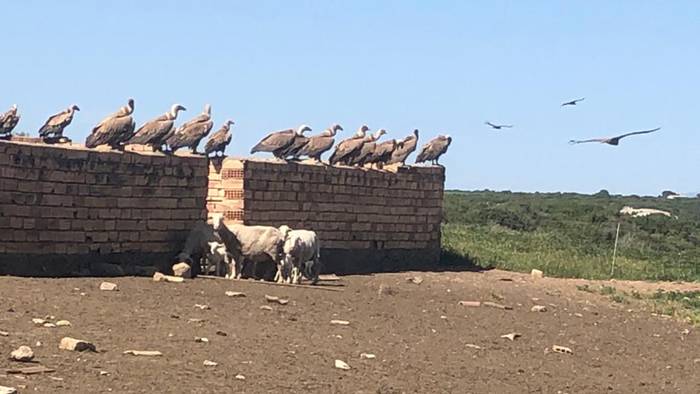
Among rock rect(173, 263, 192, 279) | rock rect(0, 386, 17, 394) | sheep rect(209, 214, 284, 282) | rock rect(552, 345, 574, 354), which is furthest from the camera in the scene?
sheep rect(209, 214, 284, 282)

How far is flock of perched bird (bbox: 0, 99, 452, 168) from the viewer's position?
764 inches

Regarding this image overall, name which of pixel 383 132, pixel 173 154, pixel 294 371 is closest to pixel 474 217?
pixel 383 132

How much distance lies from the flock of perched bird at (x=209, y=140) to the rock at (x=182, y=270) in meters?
2.07

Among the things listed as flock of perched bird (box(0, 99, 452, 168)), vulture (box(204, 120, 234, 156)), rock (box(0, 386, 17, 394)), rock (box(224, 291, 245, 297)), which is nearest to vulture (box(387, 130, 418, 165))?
flock of perched bird (box(0, 99, 452, 168))

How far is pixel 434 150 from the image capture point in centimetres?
2795

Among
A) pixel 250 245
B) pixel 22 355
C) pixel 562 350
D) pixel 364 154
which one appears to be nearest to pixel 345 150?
pixel 364 154

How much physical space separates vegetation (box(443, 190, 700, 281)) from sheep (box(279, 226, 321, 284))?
313 inches

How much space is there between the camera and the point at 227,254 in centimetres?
1989

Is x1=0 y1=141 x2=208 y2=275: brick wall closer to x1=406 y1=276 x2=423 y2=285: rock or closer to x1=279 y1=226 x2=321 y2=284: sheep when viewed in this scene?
x1=279 y1=226 x2=321 y2=284: sheep

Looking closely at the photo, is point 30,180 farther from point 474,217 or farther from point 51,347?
point 474,217

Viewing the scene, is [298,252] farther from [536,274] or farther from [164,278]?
[536,274]

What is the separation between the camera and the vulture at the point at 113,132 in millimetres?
19281

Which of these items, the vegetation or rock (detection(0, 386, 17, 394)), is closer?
rock (detection(0, 386, 17, 394))

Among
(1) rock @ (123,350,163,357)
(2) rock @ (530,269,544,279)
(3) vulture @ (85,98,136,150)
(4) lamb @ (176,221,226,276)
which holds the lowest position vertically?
(2) rock @ (530,269,544,279)
